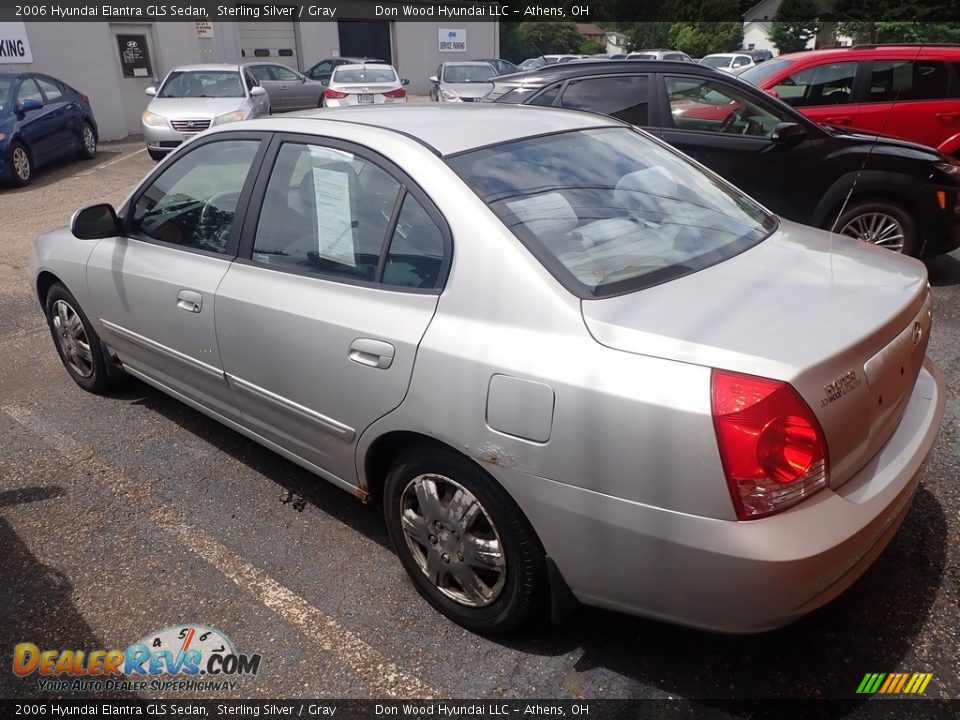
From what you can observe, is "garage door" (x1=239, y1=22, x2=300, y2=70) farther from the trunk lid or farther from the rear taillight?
the rear taillight

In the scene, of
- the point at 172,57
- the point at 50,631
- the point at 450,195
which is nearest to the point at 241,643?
the point at 50,631

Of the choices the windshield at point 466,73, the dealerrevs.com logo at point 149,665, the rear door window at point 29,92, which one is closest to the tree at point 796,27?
the windshield at point 466,73

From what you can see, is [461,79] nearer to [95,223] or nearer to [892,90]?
[892,90]

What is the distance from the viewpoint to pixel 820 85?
7.52 metres

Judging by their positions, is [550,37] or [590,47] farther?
[590,47]

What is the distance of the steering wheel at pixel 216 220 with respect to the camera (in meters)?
3.20

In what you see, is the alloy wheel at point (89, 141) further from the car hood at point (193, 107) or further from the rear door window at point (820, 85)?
the rear door window at point (820, 85)

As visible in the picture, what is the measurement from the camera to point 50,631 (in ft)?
8.49

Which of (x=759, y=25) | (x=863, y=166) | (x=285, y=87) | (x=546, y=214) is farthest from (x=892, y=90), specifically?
(x=759, y=25)

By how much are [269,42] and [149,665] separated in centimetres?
2617

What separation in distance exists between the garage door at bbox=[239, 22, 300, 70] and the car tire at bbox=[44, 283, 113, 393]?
2232 cm

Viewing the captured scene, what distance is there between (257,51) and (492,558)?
2622 cm

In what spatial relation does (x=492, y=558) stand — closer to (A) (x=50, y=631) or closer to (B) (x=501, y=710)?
(B) (x=501, y=710)

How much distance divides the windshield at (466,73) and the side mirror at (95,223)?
585 inches
